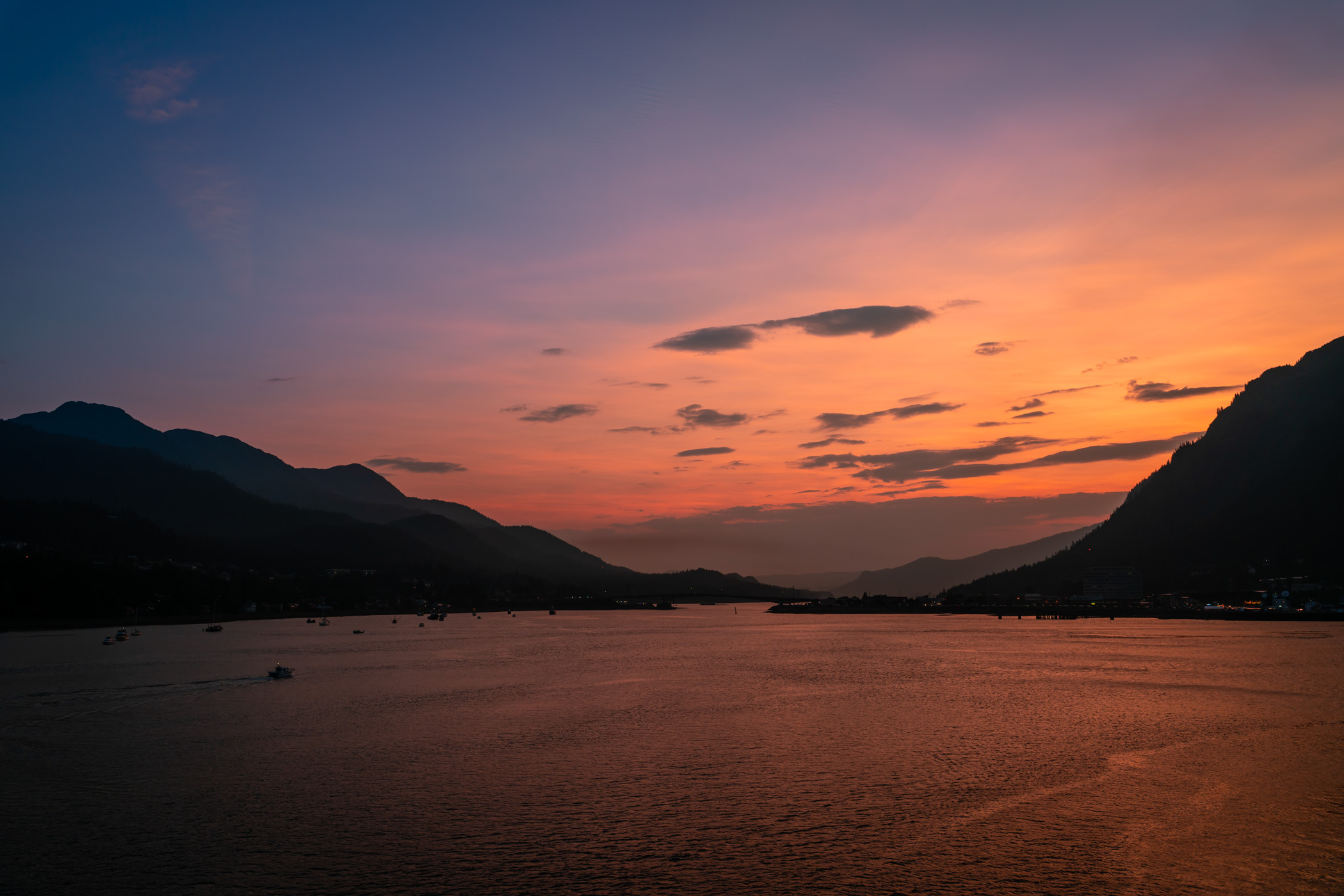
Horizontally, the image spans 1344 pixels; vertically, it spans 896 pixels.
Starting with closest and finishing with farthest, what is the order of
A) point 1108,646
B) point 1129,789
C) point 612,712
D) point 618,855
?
point 618,855 → point 1129,789 → point 612,712 → point 1108,646

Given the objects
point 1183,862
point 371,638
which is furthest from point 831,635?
point 1183,862

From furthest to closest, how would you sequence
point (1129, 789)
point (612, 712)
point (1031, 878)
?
point (612, 712), point (1129, 789), point (1031, 878)

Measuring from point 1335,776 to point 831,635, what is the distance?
135 m

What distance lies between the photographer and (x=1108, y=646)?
125 m

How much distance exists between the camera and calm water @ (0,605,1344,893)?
1001 inches

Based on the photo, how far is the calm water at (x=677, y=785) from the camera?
2542cm

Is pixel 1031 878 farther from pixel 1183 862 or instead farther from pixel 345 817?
pixel 345 817

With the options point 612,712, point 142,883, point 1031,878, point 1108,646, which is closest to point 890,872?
point 1031,878

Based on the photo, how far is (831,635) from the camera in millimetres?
168625

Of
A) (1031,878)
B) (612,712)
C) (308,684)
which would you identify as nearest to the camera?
(1031,878)

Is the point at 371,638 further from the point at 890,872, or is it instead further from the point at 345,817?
the point at 890,872

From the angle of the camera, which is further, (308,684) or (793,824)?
(308,684)

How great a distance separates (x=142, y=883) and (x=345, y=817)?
7.68 m

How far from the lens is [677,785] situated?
118ft
